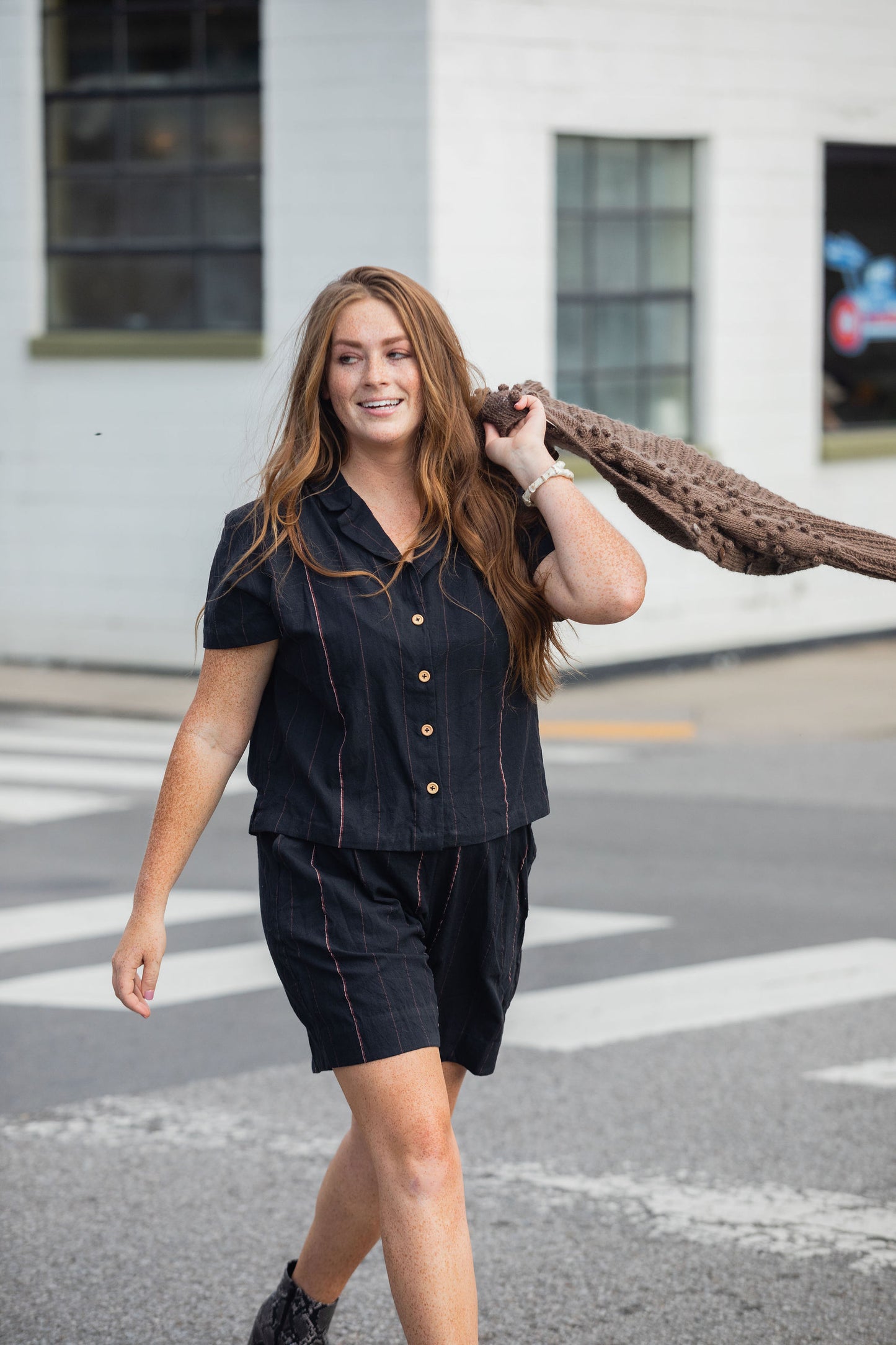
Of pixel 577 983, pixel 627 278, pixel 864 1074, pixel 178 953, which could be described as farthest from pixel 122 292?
pixel 864 1074

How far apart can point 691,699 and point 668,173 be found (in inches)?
150

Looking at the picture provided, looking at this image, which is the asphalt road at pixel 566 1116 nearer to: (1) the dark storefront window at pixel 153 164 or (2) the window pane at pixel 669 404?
(1) the dark storefront window at pixel 153 164

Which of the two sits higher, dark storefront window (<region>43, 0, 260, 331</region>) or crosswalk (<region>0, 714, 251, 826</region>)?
dark storefront window (<region>43, 0, 260, 331</region>)

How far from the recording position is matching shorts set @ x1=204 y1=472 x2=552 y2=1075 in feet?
10.9

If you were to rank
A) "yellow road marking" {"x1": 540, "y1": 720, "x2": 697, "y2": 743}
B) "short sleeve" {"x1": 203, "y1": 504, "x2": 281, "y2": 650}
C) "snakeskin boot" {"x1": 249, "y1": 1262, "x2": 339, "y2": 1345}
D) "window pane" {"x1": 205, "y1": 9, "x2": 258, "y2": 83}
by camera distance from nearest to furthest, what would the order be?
"short sleeve" {"x1": 203, "y1": 504, "x2": 281, "y2": 650}
"snakeskin boot" {"x1": 249, "y1": 1262, "x2": 339, "y2": 1345}
"yellow road marking" {"x1": 540, "y1": 720, "x2": 697, "y2": 743}
"window pane" {"x1": 205, "y1": 9, "x2": 258, "y2": 83}

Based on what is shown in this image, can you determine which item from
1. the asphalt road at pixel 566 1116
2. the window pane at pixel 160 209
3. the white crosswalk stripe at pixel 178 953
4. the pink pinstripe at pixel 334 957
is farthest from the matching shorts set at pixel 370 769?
the window pane at pixel 160 209

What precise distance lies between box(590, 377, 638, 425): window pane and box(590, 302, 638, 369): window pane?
0.10 meters

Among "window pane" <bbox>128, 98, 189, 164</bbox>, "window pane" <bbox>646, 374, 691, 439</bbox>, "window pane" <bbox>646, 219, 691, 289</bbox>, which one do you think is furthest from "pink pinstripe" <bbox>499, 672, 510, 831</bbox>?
"window pane" <bbox>646, 219, 691, 289</bbox>

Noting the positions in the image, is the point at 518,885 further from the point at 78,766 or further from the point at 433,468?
the point at 78,766

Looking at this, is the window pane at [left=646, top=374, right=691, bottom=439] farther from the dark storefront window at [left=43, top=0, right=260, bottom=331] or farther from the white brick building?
the dark storefront window at [left=43, top=0, right=260, bottom=331]

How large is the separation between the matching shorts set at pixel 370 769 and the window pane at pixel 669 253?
Answer: 10936 millimetres

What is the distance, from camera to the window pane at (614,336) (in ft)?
45.0

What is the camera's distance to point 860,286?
15375mm

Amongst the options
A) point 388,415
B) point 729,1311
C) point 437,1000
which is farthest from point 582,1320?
point 388,415
